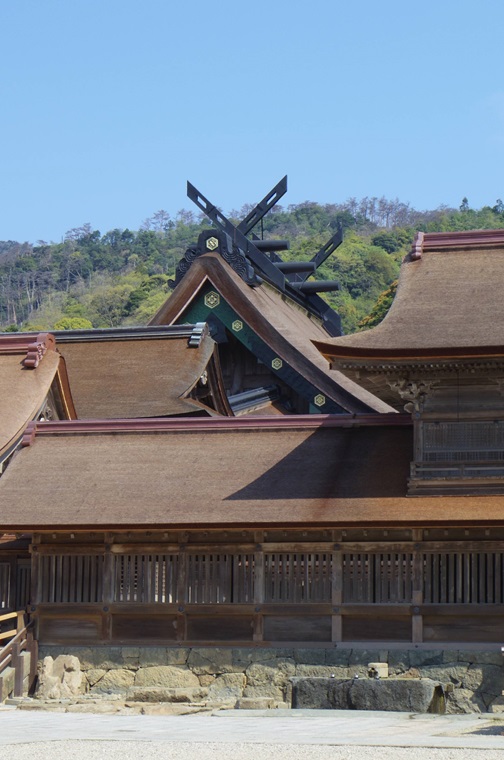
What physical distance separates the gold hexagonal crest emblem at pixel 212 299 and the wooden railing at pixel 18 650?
1197 centimetres

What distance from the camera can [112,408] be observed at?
28.1 metres

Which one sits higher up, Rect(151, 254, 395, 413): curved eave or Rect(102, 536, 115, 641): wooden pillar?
Rect(151, 254, 395, 413): curved eave

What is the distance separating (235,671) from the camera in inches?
766

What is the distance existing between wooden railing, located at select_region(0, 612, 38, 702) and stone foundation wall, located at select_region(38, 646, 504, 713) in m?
0.18

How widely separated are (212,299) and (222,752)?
1919 cm

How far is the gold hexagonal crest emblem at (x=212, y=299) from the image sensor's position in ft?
101

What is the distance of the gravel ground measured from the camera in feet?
39.4

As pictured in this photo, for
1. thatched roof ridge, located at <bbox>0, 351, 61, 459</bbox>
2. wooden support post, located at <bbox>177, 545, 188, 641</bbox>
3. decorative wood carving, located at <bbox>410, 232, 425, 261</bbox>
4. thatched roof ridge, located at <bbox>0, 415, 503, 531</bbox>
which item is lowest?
wooden support post, located at <bbox>177, 545, 188, 641</bbox>

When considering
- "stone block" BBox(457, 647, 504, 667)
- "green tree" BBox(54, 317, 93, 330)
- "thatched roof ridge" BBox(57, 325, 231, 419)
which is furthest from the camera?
"green tree" BBox(54, 317, 93, 330)

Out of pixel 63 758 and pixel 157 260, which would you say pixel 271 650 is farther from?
pixel 157 260

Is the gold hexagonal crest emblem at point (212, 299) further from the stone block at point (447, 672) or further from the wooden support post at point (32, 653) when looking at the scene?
the stone block at point (447, 672)

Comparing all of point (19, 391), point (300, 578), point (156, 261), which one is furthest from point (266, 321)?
point (156, 261)

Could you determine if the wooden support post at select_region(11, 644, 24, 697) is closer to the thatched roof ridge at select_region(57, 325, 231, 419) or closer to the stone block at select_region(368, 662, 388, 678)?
the stone block at select_region(368, 662, 388, 678)

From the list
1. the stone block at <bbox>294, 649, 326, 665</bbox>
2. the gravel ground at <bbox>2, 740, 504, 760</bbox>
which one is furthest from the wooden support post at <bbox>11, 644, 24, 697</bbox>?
the gravel ground at <bbox>2, 740, 504, 760</bbox>
